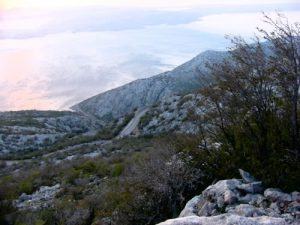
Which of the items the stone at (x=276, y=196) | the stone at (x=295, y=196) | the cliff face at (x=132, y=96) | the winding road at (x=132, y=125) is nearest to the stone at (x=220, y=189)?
the stone at (x=276, y=196)

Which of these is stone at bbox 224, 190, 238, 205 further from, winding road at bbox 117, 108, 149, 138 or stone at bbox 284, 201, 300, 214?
winding road at bbox 117, 108, 149, 138

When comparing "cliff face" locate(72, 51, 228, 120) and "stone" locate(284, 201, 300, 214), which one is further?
"cliff face" locate(72, 51, 228, 120)

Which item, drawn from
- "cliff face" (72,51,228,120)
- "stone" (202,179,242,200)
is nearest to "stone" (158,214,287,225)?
"stone" (202,179,242,200)

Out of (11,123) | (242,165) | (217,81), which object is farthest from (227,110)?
(11,123)

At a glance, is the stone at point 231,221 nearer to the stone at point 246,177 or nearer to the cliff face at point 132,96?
the stone at point 246,177

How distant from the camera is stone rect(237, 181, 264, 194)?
817cm

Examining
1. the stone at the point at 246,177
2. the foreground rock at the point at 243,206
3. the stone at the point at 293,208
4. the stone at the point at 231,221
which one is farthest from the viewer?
the stone at the point at 246,177

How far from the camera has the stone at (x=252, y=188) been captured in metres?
8.17

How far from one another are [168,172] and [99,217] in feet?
6.89

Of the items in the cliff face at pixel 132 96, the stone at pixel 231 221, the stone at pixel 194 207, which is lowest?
the cliff face at pixel 132 96

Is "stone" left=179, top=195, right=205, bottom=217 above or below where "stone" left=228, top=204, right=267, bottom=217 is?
below

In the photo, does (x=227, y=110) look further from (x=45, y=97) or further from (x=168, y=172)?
(x=45, y=97)

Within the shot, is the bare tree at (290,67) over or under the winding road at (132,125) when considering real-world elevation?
over

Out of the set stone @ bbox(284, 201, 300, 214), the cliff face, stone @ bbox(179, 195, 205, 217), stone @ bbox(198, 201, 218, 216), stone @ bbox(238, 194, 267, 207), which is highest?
stone @ bbox(284, 201, 300, 214)
